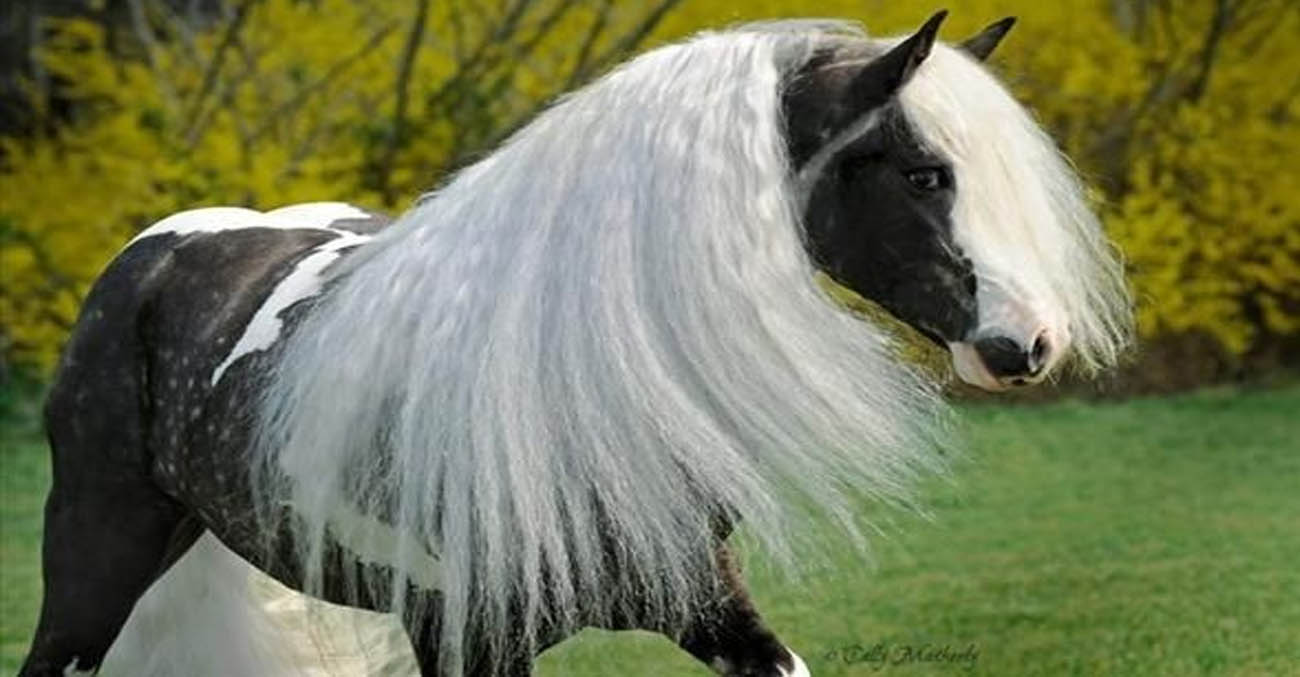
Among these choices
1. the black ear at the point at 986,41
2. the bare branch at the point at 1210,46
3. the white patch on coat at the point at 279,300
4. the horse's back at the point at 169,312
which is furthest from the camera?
the bare branch at the point at 1210,46

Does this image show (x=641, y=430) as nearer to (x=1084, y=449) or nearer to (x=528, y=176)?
(x=528, y=176)

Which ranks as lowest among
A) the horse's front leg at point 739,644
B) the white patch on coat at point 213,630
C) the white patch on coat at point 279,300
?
the white patch on coat at point 213,630

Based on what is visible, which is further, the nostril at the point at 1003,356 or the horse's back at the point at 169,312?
the horse's back at the point at 169,312

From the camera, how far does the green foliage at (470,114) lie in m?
11.1

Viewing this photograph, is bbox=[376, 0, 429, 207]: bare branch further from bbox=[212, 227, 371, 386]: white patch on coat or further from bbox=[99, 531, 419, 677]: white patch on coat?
bbox=[212, 227, 371, 386]: white patch on coat

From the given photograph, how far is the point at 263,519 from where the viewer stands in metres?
3.67

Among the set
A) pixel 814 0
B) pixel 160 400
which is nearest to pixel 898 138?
pixel 160 400

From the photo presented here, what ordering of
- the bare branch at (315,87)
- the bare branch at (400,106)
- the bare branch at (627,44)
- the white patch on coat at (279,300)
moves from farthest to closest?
the bare branch at (315,87), the bare branch at (400,106), the bare branch at (627,44), the white patch on coat at (279,300)

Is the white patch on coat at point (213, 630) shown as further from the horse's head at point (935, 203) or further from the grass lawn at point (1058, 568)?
the horse's head at point (935, 203)

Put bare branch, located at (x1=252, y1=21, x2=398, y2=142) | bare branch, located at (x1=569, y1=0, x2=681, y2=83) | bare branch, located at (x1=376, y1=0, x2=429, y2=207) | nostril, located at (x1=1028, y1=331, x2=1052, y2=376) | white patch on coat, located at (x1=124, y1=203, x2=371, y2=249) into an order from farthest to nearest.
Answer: bare branch, located at (x1=252, y1=21, x2=398, y2=142) < bare branch, located at (x1=376, y1=0, x2=429, y2=207) < bare branch, located at (x1=569, y1=0, x2=681, y2=83) < white patch on coat, located at (x1=124, y1=203, x2=371, y2=249) < nostril, located at (x1=1028, y1=331, x2=1052, y2=376)

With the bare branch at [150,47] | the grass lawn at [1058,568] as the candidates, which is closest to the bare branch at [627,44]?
the bare branch at [150,47]

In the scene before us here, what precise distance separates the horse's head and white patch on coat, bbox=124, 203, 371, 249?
108cm

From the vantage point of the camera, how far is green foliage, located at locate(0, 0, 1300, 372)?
36.6 ft

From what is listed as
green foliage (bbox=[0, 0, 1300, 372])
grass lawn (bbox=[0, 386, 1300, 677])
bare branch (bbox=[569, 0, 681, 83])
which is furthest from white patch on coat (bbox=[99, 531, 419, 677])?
green foliage (bbox=[0, 0, 1300, 372])
